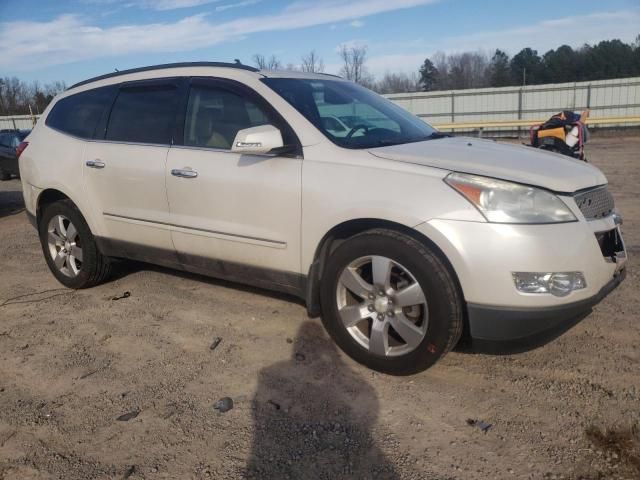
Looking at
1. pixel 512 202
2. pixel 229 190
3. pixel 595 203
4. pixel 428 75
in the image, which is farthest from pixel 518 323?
pixel 428 75

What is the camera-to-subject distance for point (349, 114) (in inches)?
153

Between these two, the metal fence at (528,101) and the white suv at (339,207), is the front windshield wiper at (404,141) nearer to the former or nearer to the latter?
the white suv at (339,207)

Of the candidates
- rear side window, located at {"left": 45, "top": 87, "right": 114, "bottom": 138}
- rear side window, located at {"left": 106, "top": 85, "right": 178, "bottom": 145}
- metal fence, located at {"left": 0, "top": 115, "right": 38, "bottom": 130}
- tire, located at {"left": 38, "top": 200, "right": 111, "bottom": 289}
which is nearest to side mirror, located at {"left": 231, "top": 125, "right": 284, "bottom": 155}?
rear side window, located at {"left": 106, "top": 85, "right": 178, "bottom": 145}

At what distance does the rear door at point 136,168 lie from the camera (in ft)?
13.5

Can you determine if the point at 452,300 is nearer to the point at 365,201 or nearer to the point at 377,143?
the point at 365,201

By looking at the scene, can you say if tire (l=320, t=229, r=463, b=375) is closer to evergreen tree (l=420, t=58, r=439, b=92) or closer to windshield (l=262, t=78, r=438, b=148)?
windshield (l=262, t=78, r=438, b=148)

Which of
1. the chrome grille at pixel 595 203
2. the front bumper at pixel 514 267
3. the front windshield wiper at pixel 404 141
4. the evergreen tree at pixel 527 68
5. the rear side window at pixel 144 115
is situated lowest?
the front bumper at pixel 514 267

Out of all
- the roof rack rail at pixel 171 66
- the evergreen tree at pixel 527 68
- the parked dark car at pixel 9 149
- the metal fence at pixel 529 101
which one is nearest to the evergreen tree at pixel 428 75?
the evergreen tree at pixel 527 68

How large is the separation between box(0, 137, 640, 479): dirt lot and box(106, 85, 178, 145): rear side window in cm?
141

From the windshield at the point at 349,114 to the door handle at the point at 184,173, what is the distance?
32.2 inches

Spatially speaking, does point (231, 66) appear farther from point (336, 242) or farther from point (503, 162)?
point (503, 162)

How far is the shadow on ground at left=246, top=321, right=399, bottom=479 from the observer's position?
2.44 meters

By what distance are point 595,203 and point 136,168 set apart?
10.5ft

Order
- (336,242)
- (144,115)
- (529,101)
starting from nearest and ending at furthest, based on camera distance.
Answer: (336,242) → (144,115) → (529,101)
